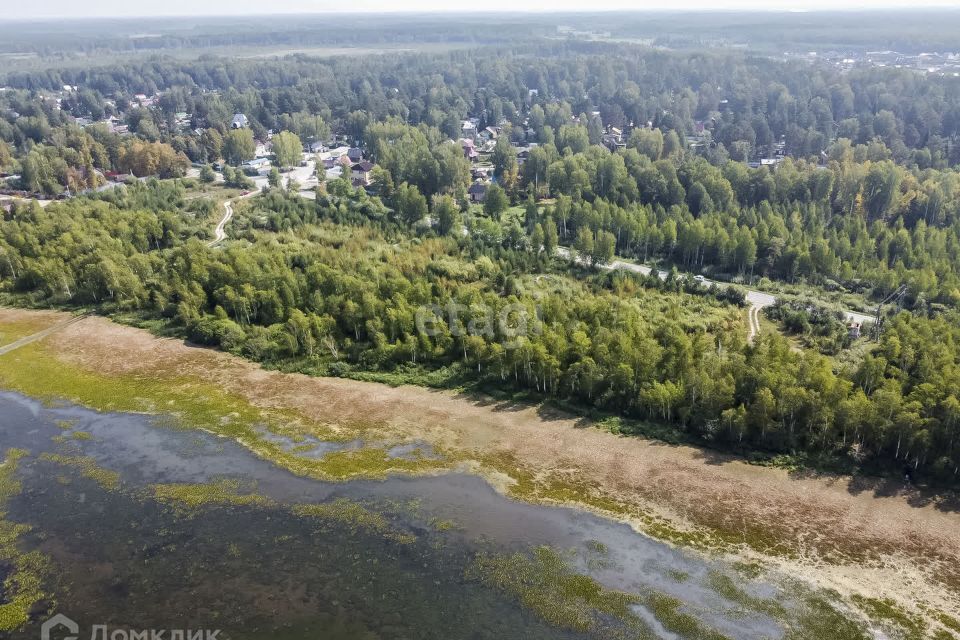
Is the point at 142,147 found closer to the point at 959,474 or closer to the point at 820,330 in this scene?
the point at 820,330

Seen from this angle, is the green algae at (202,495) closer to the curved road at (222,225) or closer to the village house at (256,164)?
the curved road at (222,225)

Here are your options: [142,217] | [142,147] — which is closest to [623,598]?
[142,217]

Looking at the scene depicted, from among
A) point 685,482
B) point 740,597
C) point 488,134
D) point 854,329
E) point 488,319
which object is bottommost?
point 740,597

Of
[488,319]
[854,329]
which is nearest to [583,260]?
[488,319]

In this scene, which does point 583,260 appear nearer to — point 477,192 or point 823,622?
point 477,192

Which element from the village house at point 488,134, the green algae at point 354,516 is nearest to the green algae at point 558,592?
the green algae at point 354,516

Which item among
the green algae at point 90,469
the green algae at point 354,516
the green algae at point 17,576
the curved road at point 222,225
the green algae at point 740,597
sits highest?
the curved road at point 222,225

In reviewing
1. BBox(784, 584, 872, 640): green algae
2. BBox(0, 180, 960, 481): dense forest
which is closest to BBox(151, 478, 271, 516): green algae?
BBox(0, 180, 960, 481): dense forest
